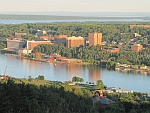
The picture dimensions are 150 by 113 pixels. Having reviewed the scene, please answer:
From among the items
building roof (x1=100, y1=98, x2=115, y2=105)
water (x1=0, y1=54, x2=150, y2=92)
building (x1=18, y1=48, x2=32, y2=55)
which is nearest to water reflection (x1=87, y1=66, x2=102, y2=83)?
water (x1=0, y1=54, x2=150, y2=92)

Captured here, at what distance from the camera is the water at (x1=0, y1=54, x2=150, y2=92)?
7614mm

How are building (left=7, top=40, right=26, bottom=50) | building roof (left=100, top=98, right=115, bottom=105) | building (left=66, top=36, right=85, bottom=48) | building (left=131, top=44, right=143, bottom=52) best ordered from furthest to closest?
building (left=7, top=40, right=26, bottom=50), building (left=66, top=36, right=85, bottom=48), building (left=131, top=44, right=143, bottom=52), building roof (left=100, top=98, right=115, bottom=105)

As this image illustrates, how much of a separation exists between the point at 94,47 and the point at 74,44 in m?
1.07

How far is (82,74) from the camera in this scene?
8844 millimetres

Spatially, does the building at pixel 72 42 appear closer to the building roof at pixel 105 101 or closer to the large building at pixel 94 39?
the large building at pixel 94 39

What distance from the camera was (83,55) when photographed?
12547 mm

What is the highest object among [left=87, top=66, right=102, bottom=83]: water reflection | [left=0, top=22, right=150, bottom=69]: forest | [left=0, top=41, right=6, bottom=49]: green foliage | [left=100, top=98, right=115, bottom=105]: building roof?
[left=100, top=98, right=115, bottom=105]: building roof

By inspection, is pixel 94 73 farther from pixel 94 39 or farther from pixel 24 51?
pixel 94 39

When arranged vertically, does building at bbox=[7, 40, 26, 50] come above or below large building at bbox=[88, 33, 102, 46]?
below

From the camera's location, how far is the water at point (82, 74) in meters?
7.61

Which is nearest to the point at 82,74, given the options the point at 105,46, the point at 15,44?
the point at 105,46

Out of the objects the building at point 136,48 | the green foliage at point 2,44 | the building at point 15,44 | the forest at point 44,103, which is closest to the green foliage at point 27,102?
the forest at point 44,103

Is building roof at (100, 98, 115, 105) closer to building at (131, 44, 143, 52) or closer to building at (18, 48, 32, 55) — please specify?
building at (18, 48, 32, 55)

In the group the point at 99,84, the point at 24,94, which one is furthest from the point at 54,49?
the point at 24,94
